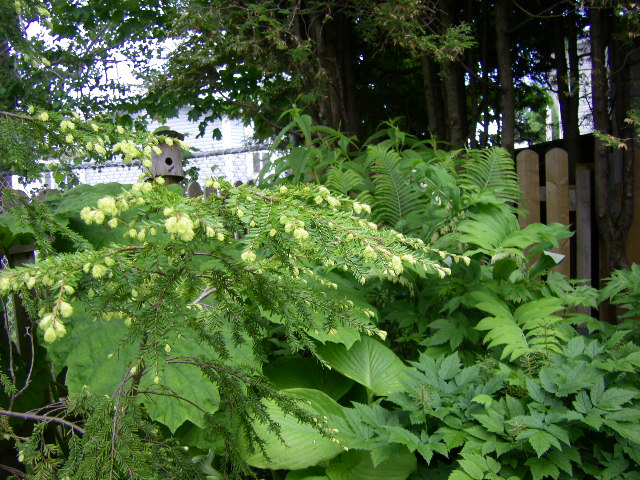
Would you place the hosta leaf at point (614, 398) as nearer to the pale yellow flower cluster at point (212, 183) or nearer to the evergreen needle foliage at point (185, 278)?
the evergreen needle foliage at point (185, 278)

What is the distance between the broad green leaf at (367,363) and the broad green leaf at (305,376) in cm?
15

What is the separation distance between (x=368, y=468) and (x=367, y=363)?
1.57 feet

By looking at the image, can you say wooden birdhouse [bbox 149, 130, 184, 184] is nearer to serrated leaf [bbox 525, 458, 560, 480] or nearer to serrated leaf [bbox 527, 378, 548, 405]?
serrated leaf [bbox 527, 378, 548, 405]

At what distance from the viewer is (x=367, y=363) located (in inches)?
88.5

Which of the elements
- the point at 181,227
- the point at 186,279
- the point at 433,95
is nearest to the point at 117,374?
the point at 186,279

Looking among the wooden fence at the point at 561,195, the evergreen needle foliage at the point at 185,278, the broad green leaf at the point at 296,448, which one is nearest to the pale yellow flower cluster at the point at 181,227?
the evergreen needle foliage at the point at 185,278

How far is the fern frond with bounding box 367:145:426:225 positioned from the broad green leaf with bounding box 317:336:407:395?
747 millimetres

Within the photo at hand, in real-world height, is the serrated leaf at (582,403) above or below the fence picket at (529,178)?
below

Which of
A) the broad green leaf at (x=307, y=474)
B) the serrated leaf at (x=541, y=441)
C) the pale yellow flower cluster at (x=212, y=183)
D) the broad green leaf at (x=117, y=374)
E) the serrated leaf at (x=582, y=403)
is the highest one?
the pale yellow flower cluster at (x=212, y=183)

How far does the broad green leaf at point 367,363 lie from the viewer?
7.08 ft

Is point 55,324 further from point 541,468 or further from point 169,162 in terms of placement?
point 169,162

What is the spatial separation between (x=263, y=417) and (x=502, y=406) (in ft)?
2.46

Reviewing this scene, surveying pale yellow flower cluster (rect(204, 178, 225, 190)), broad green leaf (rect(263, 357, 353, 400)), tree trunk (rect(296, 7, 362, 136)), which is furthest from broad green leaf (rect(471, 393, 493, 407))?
tree trunk (rect(296, 7, 362, 136))

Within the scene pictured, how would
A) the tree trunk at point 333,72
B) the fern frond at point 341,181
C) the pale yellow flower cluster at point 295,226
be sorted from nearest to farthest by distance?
the pale yellow flower cluster at point 295,226
the fern frond at point 341,181
the tree trunk at point 333,72
